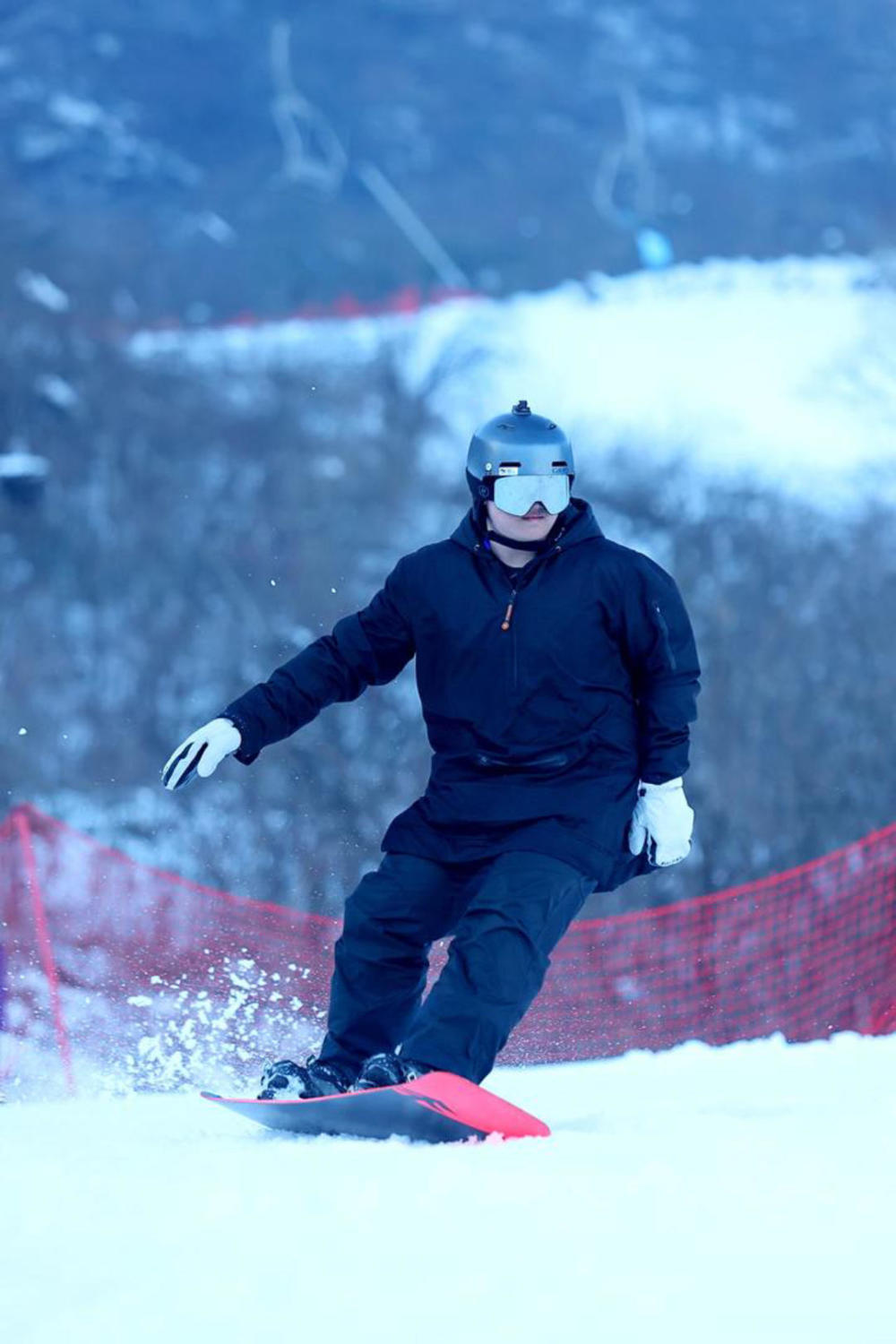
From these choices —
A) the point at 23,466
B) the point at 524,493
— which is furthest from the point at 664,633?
the point at 23,466

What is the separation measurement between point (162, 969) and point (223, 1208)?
944cm

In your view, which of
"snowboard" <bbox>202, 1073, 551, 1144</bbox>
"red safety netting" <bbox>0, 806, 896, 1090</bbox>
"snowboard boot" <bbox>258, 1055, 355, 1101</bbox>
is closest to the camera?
"snowboard" <bbox>202, 1073, 551, 1144</bbox>

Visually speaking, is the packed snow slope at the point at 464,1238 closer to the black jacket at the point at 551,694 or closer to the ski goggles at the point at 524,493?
the black jacket at the point at 551,694

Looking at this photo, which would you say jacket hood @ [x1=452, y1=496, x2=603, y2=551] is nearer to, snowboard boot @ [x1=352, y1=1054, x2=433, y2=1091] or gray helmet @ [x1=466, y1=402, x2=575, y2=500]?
gray helmet @ [x1=466, y1=402, x2=575, y2=500]

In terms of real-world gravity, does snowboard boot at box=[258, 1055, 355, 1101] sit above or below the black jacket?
below

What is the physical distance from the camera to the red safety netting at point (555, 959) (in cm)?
927

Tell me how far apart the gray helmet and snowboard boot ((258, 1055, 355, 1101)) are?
0.91 meters

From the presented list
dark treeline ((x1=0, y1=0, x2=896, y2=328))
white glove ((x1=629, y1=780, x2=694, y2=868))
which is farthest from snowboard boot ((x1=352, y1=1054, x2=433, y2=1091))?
dark treeline ((x1=0, y1=0, x2=896, y2=328))

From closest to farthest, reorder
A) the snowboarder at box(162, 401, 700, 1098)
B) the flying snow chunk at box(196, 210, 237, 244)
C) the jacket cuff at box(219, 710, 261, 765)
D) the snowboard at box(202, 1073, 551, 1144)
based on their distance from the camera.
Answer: the snowboard at box(202, 1073, 551, 1144)
the snowboarder at box(162, 401, 700, 1098)
the jacket cuff at box(219, 710, 261, 765)
the flying snow chunk at box(196, 210, 237, 244)

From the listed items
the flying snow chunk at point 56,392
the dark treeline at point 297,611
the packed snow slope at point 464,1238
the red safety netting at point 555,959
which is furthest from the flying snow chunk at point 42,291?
the packed snow slope at point 464,1238

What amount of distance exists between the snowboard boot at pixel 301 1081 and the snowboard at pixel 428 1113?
0.14m

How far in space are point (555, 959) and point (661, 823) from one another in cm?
782

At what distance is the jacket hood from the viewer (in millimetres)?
2516

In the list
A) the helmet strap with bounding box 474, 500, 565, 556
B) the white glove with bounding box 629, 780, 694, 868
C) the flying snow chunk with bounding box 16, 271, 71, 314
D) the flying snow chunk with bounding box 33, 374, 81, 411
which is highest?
the flying snow chunk with bounding box 16, 271, 71, 314
